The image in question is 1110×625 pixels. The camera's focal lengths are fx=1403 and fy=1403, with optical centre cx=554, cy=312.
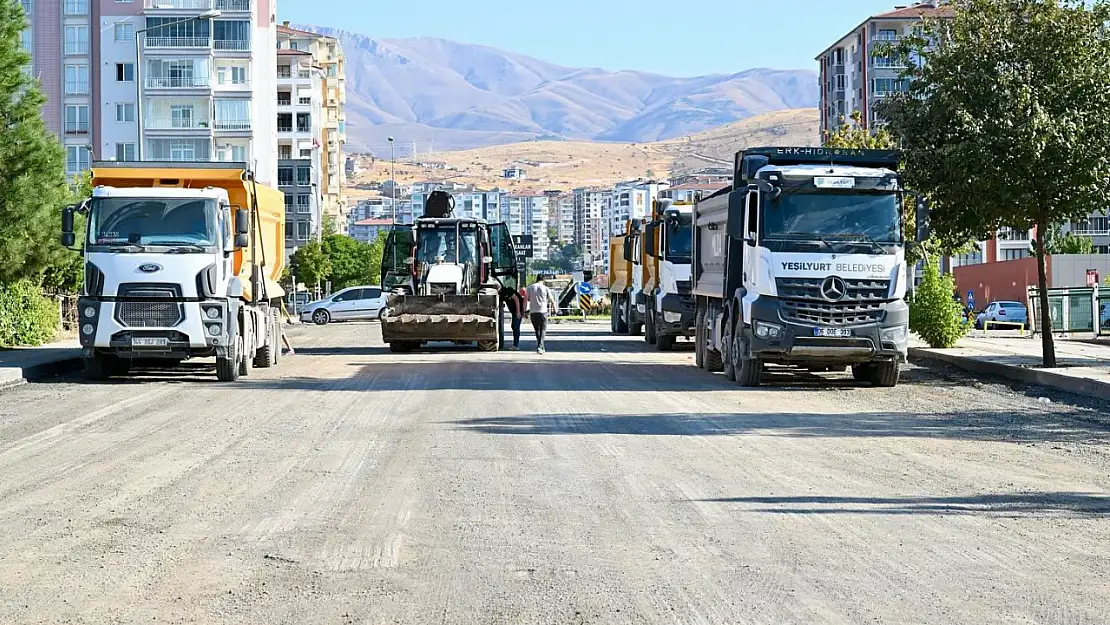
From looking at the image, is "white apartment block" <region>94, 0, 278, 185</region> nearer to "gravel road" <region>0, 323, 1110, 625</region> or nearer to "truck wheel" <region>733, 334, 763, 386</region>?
"truck wheel" <region>733, 334, 763, 386</region>

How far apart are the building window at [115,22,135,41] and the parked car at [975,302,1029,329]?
52.2 meters

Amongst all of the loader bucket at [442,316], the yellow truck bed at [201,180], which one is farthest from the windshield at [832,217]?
the loader bucket at [442,316]

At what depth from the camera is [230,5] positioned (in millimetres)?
89562

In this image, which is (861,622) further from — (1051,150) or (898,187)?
(1051,150)

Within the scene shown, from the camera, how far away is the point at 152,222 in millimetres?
22172

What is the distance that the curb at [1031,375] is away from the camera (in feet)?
64.8

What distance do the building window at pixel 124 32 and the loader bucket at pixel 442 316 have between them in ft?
194

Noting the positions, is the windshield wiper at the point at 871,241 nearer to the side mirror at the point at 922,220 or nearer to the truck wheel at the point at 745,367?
the side mirror at the point at 922,220

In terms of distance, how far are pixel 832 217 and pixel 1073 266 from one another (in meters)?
68.1

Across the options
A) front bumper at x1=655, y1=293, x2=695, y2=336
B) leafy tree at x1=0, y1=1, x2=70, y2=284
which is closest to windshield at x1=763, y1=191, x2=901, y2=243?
front bumper at x1=655, y1=293, x2=695, y2=336

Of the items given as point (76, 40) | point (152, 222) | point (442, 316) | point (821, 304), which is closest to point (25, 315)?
point (442, 316)

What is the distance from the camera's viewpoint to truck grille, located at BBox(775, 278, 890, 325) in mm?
20703

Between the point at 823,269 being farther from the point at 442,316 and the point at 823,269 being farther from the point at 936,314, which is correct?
the point at 442,316

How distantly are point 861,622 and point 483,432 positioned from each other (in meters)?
8.42
